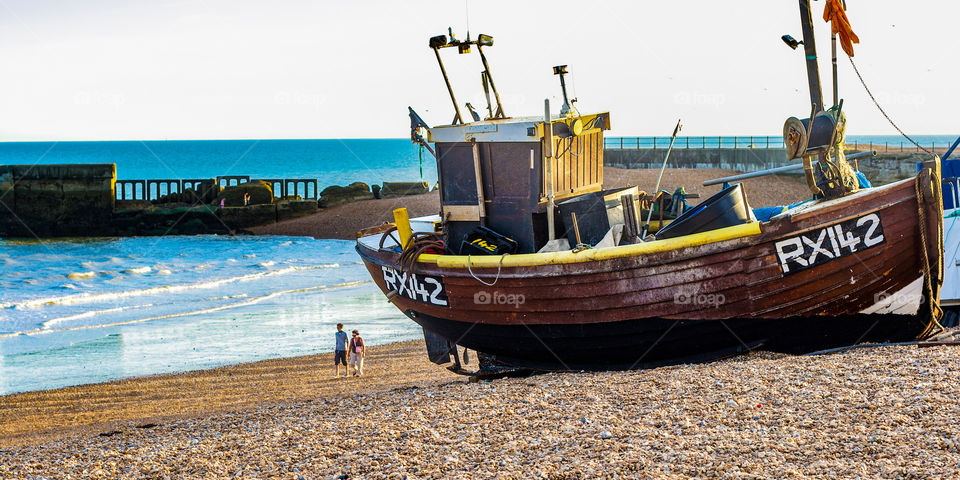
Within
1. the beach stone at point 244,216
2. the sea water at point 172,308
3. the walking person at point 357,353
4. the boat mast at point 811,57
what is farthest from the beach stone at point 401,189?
the boat mast at point 811,57

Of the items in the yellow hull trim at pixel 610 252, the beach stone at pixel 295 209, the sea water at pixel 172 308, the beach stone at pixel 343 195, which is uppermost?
the beach stone at pixel 343 195

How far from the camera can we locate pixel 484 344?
1020cm

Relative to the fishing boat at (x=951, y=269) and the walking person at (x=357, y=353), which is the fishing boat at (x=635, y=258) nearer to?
the fishing boat at (x=951, y=269)

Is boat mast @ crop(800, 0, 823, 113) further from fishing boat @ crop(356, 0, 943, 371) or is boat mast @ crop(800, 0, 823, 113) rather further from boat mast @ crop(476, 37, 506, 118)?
boat mast @ crop(476, 37, 506, 118)

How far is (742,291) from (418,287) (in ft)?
12.9

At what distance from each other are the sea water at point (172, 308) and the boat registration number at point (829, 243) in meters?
8.14

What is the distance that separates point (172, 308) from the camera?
2212 centimetres

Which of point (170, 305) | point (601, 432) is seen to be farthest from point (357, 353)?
point (170, 305)

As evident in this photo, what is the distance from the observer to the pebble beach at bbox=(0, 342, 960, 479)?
5320 mm

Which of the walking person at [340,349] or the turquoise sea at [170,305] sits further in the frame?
the turquoise sea at [170,305]

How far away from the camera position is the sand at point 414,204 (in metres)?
40.3

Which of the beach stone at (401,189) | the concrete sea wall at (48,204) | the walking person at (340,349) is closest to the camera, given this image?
the walking person at (340,349)

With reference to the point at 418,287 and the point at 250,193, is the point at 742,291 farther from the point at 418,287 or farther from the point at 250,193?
the point at 250,193

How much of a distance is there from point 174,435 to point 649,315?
492 cm
